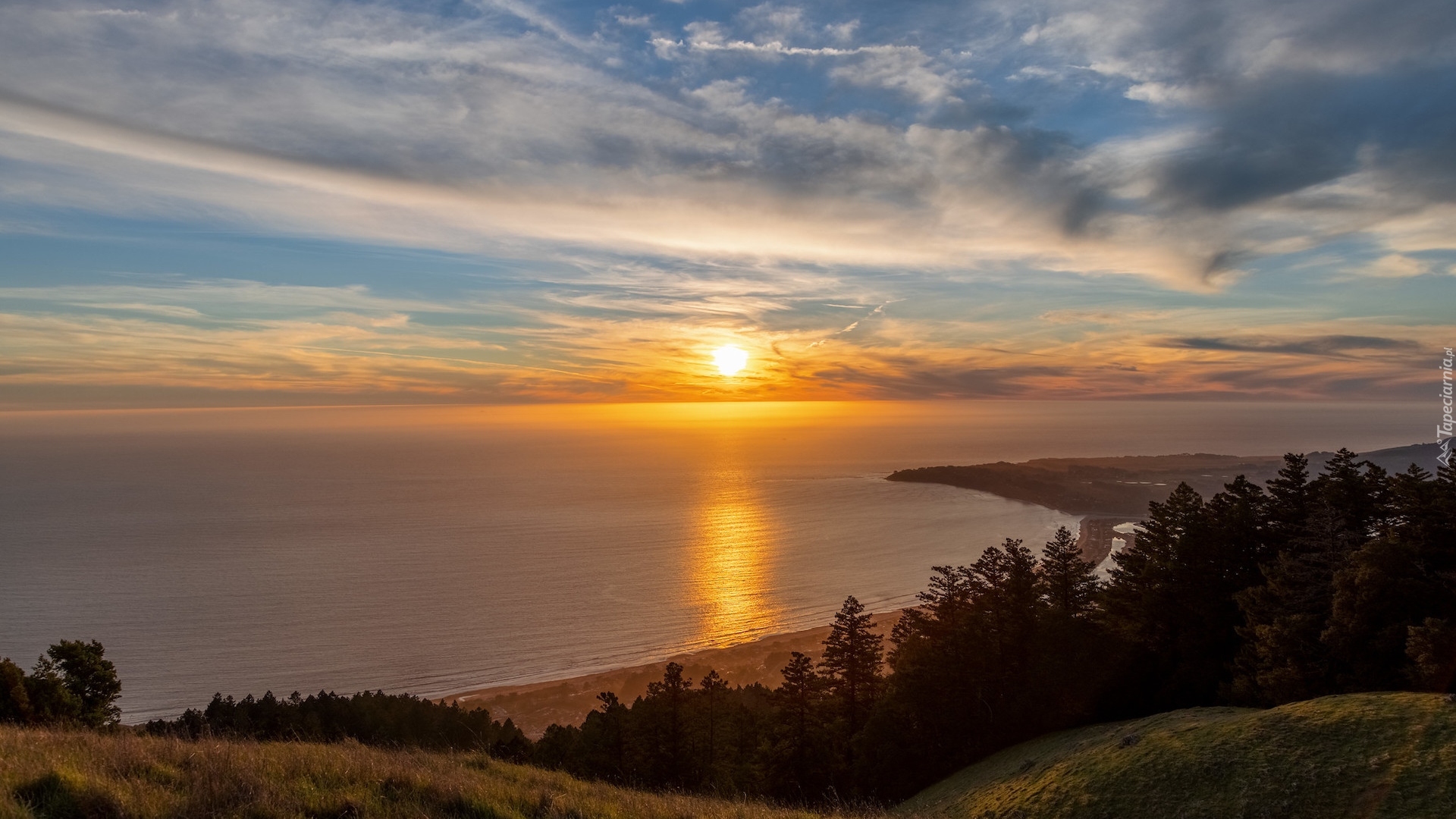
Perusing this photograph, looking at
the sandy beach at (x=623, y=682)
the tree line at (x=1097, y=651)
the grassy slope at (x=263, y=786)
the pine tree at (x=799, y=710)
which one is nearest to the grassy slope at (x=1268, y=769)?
the tree line at (x=1097, y=651)

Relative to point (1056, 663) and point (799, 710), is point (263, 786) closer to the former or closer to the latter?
point (799, 710)

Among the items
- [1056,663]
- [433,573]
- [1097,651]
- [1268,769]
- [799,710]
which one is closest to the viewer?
[1268,769]

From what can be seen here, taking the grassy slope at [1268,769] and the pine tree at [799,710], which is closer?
the grassy slope at [1268,769]

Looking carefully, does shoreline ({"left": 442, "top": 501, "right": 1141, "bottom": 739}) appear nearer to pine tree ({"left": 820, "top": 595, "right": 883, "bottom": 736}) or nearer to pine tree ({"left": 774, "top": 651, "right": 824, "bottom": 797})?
pine tree ({"left": 774, "top": 651, "right": 824, "bottom": 797})

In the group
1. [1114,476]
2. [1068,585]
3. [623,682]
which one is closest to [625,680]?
[623,682]

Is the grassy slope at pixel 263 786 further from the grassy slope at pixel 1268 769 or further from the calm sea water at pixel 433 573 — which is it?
the calm sea water at pixel 433 573

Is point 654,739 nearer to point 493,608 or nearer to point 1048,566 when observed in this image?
point 1048,566
